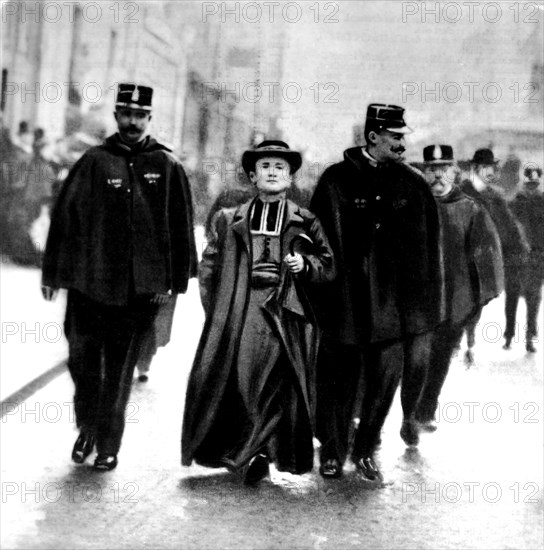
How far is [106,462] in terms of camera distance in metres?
4.16

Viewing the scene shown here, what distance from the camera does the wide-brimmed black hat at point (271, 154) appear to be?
409cm

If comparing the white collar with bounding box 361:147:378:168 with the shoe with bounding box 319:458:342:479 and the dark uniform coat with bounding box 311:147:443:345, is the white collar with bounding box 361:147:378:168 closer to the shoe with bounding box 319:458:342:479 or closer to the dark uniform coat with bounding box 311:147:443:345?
the dark uniform coat with bounding box 311:147:443:345

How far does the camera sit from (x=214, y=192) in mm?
4156

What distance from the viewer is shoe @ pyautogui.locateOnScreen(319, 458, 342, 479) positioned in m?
4.15

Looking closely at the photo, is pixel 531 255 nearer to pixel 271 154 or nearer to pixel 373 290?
pixel 373 290

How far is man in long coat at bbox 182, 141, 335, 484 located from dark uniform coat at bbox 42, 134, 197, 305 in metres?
0.18

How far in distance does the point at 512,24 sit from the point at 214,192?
1.64 m

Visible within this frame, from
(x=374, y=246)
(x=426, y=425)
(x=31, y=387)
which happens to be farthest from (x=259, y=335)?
(x=31, y=387)

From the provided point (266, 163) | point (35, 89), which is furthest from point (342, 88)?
point (35, 89)

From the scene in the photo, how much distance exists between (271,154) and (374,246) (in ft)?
2.09

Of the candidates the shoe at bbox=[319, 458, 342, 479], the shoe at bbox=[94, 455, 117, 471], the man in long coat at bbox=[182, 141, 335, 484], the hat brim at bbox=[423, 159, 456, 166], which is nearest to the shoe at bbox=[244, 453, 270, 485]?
the man in long coat at bbox=[182, 141, 335, 484]

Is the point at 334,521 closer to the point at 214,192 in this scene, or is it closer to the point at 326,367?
the point at 326,367

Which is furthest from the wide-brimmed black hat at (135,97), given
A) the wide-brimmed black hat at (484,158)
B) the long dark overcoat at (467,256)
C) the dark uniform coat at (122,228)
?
the wide-brimmed black hat at (484,158)

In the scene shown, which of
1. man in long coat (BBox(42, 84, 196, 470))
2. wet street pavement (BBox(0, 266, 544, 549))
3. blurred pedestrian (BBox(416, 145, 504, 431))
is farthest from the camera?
blurred pedestrian (BBox(416, 145, 504, 431))
